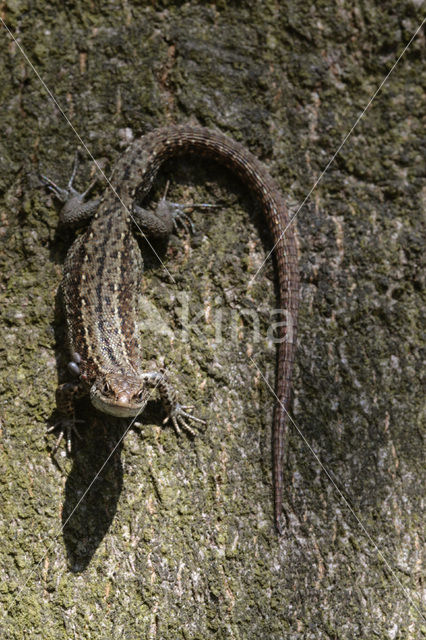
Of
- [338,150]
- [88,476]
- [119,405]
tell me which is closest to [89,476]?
[88,476]

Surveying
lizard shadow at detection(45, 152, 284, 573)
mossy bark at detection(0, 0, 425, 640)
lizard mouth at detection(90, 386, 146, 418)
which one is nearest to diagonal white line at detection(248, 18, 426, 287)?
mossy bark at detection(0, 0, 425, 640)

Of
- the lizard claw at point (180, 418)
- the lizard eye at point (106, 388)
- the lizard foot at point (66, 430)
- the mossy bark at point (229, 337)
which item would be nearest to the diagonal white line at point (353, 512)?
the mossy bark at point (229, 337)

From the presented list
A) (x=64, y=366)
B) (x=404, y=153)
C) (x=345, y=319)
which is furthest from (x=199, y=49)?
(x=64, y=366)

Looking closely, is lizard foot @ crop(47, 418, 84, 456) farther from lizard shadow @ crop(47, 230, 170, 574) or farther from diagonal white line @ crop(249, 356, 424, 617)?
diagonal white line @ crop(249, 356, 424, 617)

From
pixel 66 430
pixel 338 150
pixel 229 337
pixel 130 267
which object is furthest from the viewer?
pixel 338 150

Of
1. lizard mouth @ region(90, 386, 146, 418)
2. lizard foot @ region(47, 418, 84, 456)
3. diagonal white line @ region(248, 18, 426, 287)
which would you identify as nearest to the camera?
lizard mouth @ region(90, 386, 146, 418)

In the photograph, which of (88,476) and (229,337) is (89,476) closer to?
(88,476)

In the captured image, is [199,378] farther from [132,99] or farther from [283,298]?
[132,99]
